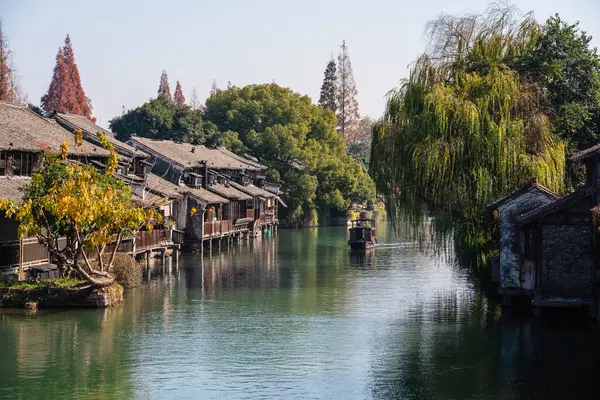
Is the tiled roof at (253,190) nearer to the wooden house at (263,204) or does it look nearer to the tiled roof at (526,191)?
the wooden house at (263,204)

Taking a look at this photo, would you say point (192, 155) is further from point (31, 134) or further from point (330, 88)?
point (330, 88)

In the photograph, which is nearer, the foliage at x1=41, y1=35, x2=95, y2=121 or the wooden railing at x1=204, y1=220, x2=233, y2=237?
the wooden railing at x1=204, y1=220, x2=233, y2=237

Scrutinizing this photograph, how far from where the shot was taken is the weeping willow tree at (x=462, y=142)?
35.4 metres

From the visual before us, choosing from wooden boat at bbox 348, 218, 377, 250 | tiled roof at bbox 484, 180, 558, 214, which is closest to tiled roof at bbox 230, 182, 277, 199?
wooden boat at bbox 348, 218, 377, 250

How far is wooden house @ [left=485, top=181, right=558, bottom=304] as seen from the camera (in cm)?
3284

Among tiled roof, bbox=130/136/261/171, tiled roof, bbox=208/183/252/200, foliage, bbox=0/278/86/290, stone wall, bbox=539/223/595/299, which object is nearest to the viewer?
stone wall, bbox=539/223/595/299

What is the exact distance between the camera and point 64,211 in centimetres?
3131

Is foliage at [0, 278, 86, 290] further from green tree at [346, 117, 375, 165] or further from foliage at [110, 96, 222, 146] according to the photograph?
green tree at [346, 117, 375, 165]

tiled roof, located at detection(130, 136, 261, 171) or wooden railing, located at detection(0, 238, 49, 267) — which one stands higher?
tiled roof, located at detection(130, 136, 261, 171)

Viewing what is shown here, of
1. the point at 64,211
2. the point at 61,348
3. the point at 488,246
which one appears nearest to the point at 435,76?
the point at 488,246

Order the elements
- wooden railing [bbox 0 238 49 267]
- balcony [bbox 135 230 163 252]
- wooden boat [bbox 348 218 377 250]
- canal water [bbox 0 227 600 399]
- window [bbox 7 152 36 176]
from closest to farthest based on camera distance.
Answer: canal water [bbox 0 227 600 399] < wooden railing [bbox 0 238 49 267] < window [bbox 7 152 36 176] < balcony [bbox 135 230 163 252] < wooden boat [bbox 348 218 377 250]

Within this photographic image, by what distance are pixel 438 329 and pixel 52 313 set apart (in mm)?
14858

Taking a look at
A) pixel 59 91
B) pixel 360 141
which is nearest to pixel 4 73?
pixel 59 91

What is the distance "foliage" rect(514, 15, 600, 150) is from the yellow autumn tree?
61.1 feet
